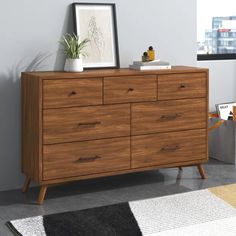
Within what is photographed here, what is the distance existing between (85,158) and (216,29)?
78.9 inches

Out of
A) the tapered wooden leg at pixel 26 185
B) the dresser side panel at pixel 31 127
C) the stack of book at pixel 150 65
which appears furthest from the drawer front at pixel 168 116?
the tapered wooden leg at pixel 26 185

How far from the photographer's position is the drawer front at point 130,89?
3516 mm

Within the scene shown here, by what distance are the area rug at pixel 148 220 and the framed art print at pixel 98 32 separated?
0.99 meters

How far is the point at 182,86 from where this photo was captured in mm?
3766

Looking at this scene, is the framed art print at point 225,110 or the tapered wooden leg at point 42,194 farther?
the framed art print at point 225,110

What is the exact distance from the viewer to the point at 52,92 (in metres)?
3.34

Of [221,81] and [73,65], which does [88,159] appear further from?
[221,81]

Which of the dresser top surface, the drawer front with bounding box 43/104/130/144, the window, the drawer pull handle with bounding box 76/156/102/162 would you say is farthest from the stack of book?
the window

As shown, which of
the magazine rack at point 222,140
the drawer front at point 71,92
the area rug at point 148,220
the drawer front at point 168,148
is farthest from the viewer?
the magazine rack at point 222,140

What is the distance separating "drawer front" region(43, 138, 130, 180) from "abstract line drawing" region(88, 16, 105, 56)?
660 millimetres

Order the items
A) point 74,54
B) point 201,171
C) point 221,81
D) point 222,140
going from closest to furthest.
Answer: point 74,54, point 201,171, point 222,140, point 221,81

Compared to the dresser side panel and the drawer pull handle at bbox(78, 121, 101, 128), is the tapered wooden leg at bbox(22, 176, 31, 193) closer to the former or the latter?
the dresser side panel

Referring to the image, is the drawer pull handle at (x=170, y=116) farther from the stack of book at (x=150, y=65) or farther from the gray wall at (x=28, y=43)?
the gray wall at (x=28, y=43)

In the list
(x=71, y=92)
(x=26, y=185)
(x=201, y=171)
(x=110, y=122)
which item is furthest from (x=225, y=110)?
(x=26, y=185)
